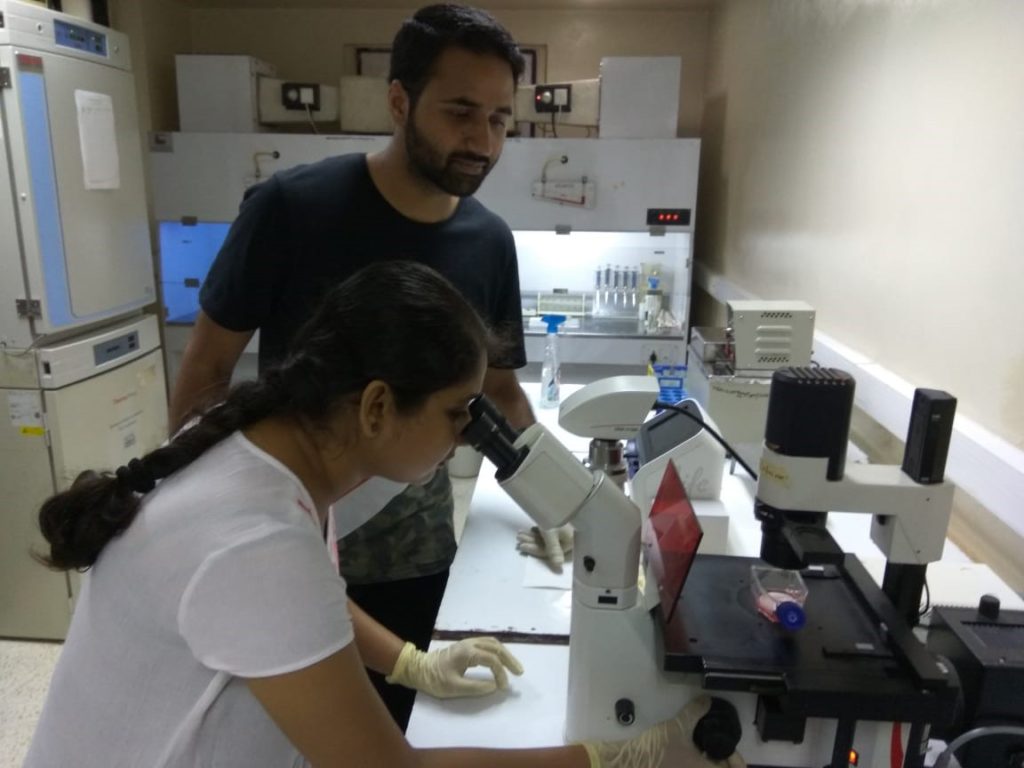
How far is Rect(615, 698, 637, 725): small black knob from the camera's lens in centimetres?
83

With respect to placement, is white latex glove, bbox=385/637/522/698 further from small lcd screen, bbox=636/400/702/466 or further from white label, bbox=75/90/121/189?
white label, bbox=75/90/121/189

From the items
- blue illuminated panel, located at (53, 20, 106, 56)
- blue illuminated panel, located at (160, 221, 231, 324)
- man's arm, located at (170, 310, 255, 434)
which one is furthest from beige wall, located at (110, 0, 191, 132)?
man's arm, located at (170, 310, 255, 434)

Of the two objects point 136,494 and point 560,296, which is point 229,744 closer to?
point 136,494

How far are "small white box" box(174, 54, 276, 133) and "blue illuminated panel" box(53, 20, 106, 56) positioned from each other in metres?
0.79

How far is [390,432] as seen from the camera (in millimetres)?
803

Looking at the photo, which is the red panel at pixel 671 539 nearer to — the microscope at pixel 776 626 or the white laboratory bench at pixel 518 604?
the microscope at pixel 776 626

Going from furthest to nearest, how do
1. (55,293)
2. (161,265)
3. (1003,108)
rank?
(161,265), (55,293), (1003,108)

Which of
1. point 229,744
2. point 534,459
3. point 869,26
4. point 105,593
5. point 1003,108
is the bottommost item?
point 229,744

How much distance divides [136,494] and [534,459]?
413mm

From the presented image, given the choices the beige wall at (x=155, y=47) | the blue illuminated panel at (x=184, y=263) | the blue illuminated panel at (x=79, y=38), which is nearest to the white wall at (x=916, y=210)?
the blue illuminated panel at (x=79, y=38)

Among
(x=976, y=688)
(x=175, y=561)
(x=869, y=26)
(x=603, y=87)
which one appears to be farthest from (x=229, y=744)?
(x=603, y=87)

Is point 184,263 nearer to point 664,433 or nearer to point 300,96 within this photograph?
point 300,96

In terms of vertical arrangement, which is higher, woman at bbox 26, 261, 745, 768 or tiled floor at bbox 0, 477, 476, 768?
woman at bbox 26, 261, 745, 768

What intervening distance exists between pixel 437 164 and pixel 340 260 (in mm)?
257
